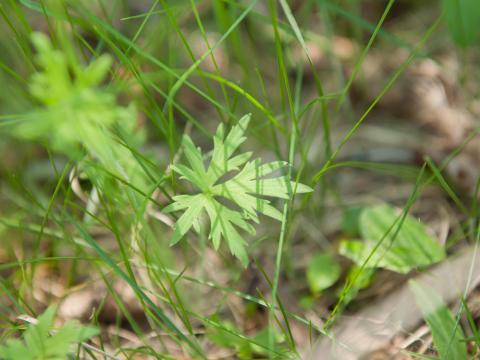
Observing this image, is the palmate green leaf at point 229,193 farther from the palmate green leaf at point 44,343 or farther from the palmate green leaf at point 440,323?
the palmate green leaf at point 440,323

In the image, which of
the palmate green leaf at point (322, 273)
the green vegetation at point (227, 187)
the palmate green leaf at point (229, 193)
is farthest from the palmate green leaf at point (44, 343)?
the palmate green leaf at point (322, 273)

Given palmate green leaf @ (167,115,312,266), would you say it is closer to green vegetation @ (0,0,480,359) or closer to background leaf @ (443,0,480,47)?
green vegetation @ (0,0,480,359)

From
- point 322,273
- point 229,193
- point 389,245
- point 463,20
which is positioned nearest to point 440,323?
point 389,245

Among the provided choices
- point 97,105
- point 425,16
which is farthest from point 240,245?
point 425,16

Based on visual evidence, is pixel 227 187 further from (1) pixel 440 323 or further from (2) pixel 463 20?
(2) pixel 463 20

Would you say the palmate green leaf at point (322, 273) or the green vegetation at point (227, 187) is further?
the palmate green leaf at point (322, 273)

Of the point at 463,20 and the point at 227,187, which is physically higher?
the point at 463,20
